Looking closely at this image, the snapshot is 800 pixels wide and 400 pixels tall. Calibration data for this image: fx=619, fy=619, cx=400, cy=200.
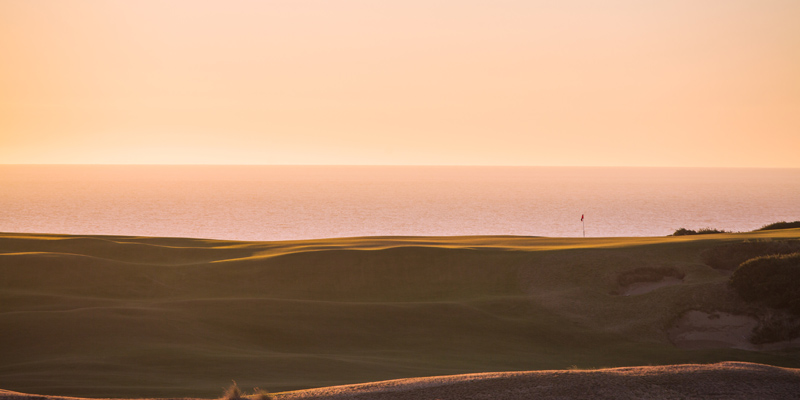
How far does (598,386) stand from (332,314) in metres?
16.7

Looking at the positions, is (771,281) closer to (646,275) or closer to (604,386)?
(646,275)

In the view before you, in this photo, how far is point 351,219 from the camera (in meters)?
117

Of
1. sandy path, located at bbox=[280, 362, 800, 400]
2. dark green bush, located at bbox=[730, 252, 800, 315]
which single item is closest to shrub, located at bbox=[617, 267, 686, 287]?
dark green bush, located at bbox=[730, 252, 800, 315]

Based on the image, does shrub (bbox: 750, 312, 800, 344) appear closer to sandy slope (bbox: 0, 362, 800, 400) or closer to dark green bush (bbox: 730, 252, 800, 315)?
dark green bush (bbox: 730, 252, 800, 315)

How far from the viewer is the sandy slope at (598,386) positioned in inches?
487

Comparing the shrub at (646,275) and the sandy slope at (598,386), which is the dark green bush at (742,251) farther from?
the sandy slope at (598,386)

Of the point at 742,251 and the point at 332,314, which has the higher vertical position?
the point at 742,251

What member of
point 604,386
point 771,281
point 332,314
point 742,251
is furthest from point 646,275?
point 604,386

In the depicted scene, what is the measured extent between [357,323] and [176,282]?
48.1ft

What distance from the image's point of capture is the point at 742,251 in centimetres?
3391

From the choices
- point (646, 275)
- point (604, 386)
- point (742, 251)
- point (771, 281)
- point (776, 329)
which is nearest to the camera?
point (604, 386)

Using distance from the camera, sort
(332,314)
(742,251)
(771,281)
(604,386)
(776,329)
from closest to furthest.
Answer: (604,386), (776,329), (771,281), (332,314), (742,251)

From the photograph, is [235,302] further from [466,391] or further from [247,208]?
[247,208]

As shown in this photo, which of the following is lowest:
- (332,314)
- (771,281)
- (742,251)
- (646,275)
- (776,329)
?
(776,329)
